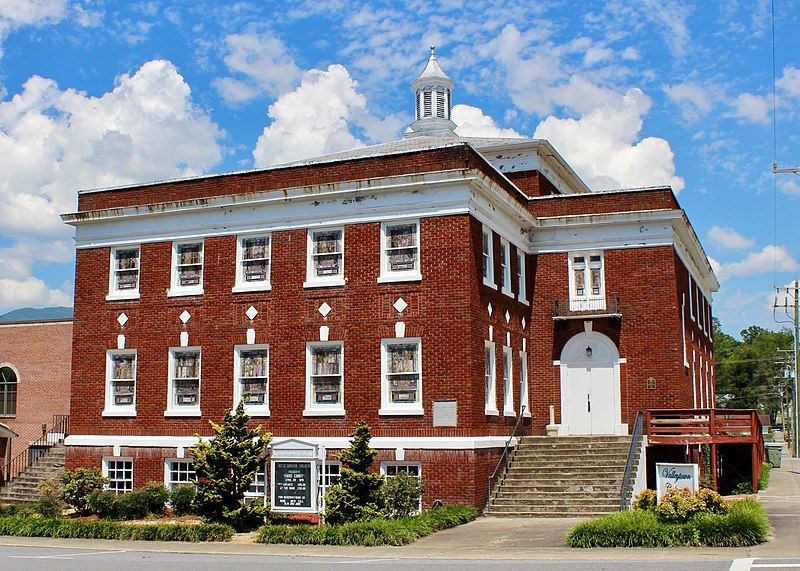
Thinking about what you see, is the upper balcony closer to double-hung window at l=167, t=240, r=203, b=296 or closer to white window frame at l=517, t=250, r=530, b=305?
white window frame at l=517, t=250, r=530, b=305

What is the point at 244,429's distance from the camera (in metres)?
22.9

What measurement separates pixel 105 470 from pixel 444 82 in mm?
18584

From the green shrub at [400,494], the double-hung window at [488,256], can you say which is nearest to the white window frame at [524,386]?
the double-hung window at [488,256]

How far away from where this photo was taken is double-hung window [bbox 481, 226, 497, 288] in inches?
1027

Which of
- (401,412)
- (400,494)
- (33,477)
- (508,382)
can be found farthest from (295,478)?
(33,477)

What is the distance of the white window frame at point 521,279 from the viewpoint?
2933 centimetres

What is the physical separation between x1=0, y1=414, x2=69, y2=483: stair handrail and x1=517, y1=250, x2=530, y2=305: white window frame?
16.4m

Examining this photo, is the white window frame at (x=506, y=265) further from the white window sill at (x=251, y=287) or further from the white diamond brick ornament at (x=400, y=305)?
the white window sill at (x=251, y=287)

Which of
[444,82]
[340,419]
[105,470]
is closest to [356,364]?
[340,419]

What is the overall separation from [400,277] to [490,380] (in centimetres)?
374

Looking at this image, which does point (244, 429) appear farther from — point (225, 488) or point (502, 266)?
point (502, 266)

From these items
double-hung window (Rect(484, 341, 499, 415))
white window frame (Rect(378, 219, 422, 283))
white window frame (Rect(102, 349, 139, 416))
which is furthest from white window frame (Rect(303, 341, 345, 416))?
white window frame (Rect(102, 349, 139, 416))

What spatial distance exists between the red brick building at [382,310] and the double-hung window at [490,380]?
0.09m

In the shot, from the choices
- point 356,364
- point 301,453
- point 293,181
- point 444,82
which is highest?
point 444,82
